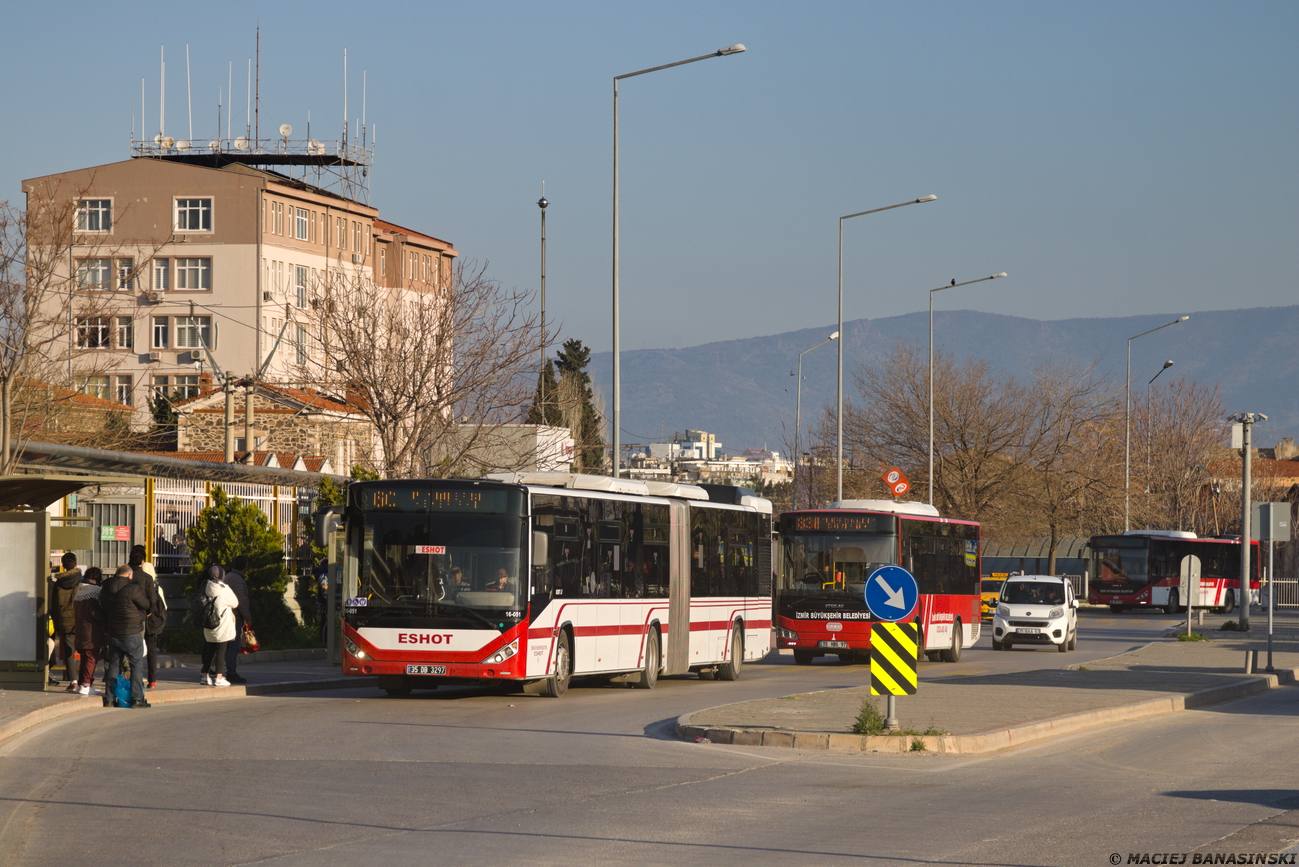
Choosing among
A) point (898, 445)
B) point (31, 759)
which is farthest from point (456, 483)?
point (898, 445)

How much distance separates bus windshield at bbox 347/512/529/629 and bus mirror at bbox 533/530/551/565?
20 centimetres

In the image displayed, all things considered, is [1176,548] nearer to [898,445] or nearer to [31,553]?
[898,445]

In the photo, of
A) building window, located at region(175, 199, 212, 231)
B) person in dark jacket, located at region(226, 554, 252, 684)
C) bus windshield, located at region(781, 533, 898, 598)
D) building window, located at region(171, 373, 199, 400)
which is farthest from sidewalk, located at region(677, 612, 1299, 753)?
building window, located at region(175, 199, 212, 231)

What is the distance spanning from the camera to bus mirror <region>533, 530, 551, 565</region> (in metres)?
20.8

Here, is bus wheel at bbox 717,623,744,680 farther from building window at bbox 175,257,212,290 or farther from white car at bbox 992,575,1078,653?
building window at bbox 175,257,212,290

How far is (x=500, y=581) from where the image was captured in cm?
2056

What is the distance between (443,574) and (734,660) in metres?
8.55

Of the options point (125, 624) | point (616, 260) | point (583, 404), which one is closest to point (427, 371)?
point (616, 260)

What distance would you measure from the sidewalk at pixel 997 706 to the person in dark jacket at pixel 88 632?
24.4ft

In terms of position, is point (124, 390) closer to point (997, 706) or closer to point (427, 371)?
point (427, 371)

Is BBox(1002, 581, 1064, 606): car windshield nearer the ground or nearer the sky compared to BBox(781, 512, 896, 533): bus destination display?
nearer the ground

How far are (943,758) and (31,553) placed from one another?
36.6 ft

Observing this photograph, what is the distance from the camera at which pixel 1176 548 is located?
213 ft

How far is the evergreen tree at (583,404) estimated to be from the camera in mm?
57438
